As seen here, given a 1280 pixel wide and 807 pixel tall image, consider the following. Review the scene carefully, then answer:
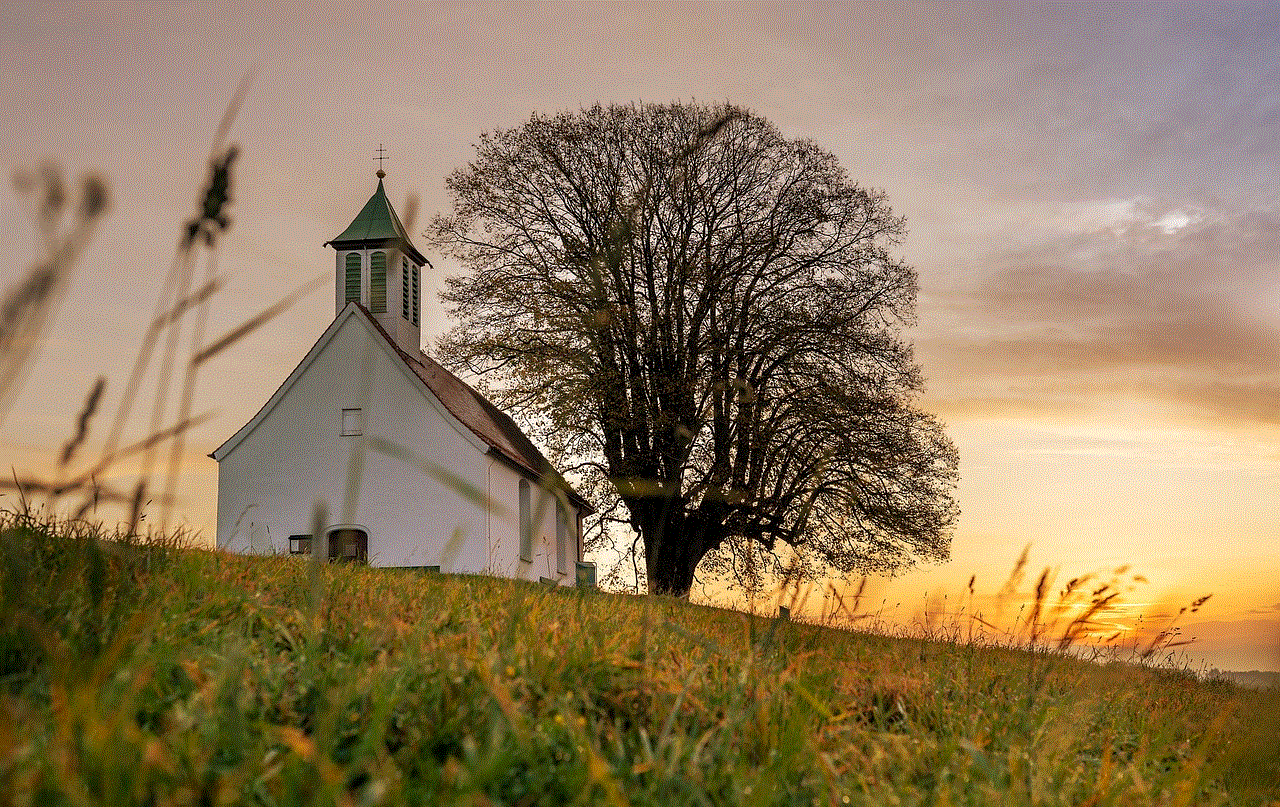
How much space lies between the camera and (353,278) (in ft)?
90.1

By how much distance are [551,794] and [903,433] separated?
70.2ft

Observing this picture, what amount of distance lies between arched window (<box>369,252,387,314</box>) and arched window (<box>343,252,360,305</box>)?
0.33m

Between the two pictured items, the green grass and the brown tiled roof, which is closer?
the green grass

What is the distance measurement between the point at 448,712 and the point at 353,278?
25110 millimetres

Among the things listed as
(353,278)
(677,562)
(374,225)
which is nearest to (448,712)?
(677,562)

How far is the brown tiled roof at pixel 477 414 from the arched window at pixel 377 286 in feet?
3.40

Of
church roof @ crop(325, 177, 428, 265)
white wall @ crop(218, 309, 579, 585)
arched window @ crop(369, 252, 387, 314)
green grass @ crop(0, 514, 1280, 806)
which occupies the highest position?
church roof @ crop(325, 177, 428, 265)

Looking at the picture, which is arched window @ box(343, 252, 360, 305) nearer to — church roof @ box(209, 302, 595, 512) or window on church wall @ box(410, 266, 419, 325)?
church roof @ box(209, 302, 595, 512)

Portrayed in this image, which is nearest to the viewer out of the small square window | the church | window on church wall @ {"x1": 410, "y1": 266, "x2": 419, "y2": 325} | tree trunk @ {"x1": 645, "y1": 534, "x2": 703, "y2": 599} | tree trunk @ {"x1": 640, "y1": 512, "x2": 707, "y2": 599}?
the church

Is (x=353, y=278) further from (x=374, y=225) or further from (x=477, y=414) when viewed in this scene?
(x=477, y=414)

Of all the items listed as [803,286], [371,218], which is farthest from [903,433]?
[371,218]

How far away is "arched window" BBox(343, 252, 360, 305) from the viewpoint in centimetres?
2738

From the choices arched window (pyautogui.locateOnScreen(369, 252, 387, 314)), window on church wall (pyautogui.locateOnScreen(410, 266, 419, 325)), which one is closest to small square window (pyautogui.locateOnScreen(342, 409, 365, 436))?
arched window (pyautogui.locateOnScreen(369, 252, 387, 314))

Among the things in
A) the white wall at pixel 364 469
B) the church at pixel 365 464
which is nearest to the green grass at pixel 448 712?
the church at pixel 365 464
